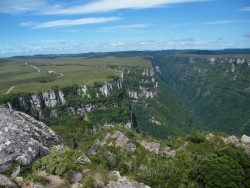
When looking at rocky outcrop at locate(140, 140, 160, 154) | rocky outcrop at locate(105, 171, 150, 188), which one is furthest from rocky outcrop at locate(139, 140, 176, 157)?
rocky outcrop at locate(105, 171, 150, 188)

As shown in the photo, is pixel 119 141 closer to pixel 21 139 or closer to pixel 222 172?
pixel 222 172

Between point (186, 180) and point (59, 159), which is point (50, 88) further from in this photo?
point (59, 159)

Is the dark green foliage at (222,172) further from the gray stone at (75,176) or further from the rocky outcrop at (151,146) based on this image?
the gray stone at (75,176)

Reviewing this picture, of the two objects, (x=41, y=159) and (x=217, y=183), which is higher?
(x=41, y=159)

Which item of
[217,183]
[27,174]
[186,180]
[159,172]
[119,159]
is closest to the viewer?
[27,174]

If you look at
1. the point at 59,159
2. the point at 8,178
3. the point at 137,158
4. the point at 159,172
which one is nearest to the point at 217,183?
the point at 159,172

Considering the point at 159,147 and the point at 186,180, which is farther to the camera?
the point at 159,147

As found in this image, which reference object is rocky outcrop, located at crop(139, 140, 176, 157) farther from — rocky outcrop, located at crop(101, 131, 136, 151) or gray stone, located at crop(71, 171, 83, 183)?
gray stone, located at crop(71, 171, 83, 183)

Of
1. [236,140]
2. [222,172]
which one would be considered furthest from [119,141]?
[222,172]

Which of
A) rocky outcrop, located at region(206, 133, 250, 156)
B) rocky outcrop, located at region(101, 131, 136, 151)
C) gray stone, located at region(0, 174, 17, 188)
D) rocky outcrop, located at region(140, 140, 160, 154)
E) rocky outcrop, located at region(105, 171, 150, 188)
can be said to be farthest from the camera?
rocky outcrop, located at region(101, 131, 136, 151)
